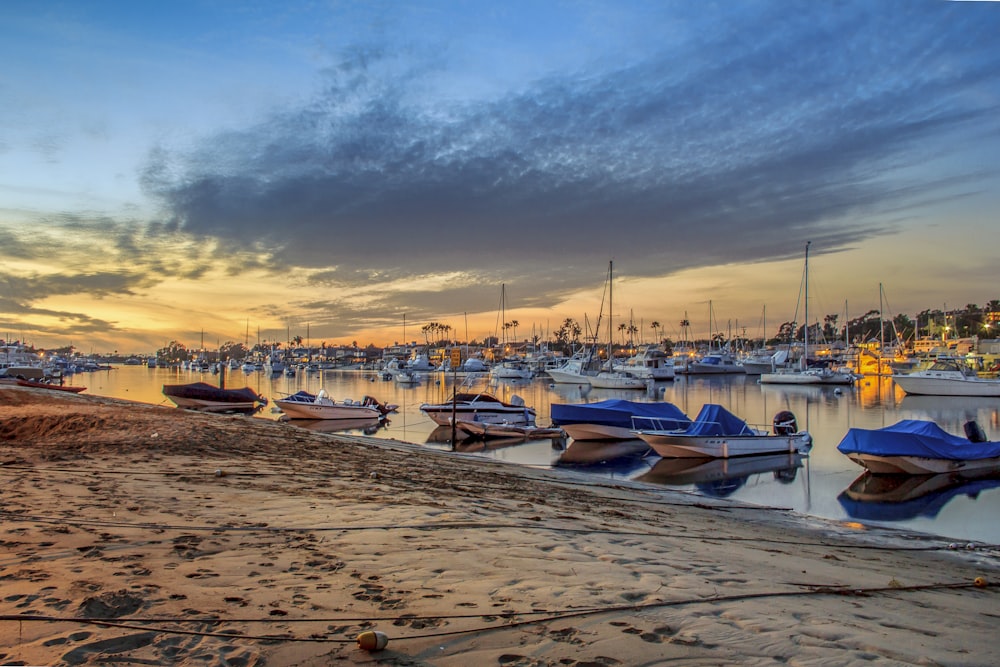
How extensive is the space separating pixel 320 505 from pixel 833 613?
676 centimetres

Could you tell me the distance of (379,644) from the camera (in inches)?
168

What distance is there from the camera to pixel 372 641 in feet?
14.0

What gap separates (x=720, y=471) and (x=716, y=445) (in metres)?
1.84

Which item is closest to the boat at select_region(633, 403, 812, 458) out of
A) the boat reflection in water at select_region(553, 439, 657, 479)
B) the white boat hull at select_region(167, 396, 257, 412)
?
the boat reflection in water at select_region(553, 439, 657, 479)

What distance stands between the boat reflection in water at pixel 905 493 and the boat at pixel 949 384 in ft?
169

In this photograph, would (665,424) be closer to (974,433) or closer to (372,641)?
(974,433)

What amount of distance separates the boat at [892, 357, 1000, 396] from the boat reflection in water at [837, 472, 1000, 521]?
169 feet

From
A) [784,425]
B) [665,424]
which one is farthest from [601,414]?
[784,425]

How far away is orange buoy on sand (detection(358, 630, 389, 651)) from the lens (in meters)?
4.26

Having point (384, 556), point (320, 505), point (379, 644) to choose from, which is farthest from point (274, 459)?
point (379, 644)

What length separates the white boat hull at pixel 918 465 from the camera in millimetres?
21516

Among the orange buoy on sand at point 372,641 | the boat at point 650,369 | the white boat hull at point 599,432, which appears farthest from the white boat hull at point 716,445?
the boat at point 650,369

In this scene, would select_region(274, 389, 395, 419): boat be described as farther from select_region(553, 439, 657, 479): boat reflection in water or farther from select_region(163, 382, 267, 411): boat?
select_region(553, 439, 657, 479): boat reflection in water

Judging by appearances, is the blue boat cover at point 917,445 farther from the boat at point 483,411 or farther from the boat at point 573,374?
the boat at point 573,374
